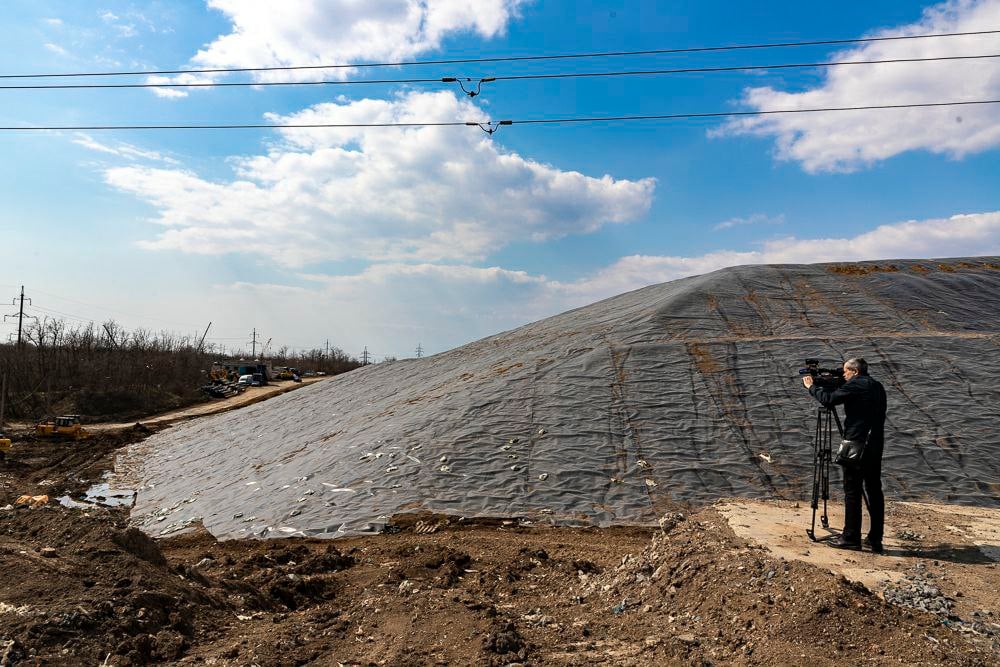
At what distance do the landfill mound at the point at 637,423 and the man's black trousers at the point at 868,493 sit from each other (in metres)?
2.51

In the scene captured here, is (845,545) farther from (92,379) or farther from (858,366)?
(92,379)

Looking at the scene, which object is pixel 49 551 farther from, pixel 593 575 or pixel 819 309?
pixel 819 309

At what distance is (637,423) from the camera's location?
9094 millimetres

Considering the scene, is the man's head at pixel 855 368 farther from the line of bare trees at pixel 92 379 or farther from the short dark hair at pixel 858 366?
the line of bare trees at pixel 92 379

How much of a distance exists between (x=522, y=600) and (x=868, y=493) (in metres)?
3.04

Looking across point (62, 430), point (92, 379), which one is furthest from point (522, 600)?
point (92, 379)

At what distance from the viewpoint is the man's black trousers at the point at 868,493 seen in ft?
16.5

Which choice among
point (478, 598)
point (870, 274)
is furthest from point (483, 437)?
point (870, 274)

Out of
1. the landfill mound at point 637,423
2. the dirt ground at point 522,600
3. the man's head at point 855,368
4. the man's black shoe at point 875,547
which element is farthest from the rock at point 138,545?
the man's head at point 855,368

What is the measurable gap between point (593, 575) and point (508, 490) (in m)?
2.46

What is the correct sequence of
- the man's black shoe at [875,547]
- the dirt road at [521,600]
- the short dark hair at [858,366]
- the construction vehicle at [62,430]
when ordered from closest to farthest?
the dirt road at [521,600] < the man's black shoe at [875,547] < the short dark hair at [858,366] < the construction vehicle at [62,430]

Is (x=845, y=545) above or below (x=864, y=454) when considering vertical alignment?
below

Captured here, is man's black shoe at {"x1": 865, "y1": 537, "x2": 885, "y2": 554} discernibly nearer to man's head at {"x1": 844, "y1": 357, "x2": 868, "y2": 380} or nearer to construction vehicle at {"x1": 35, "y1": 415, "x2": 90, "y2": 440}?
man's head at {"x1": 844, "y1": 357, "x2": 868, "y2": 380}

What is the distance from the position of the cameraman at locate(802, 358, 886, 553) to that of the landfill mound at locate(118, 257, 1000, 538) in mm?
2520
